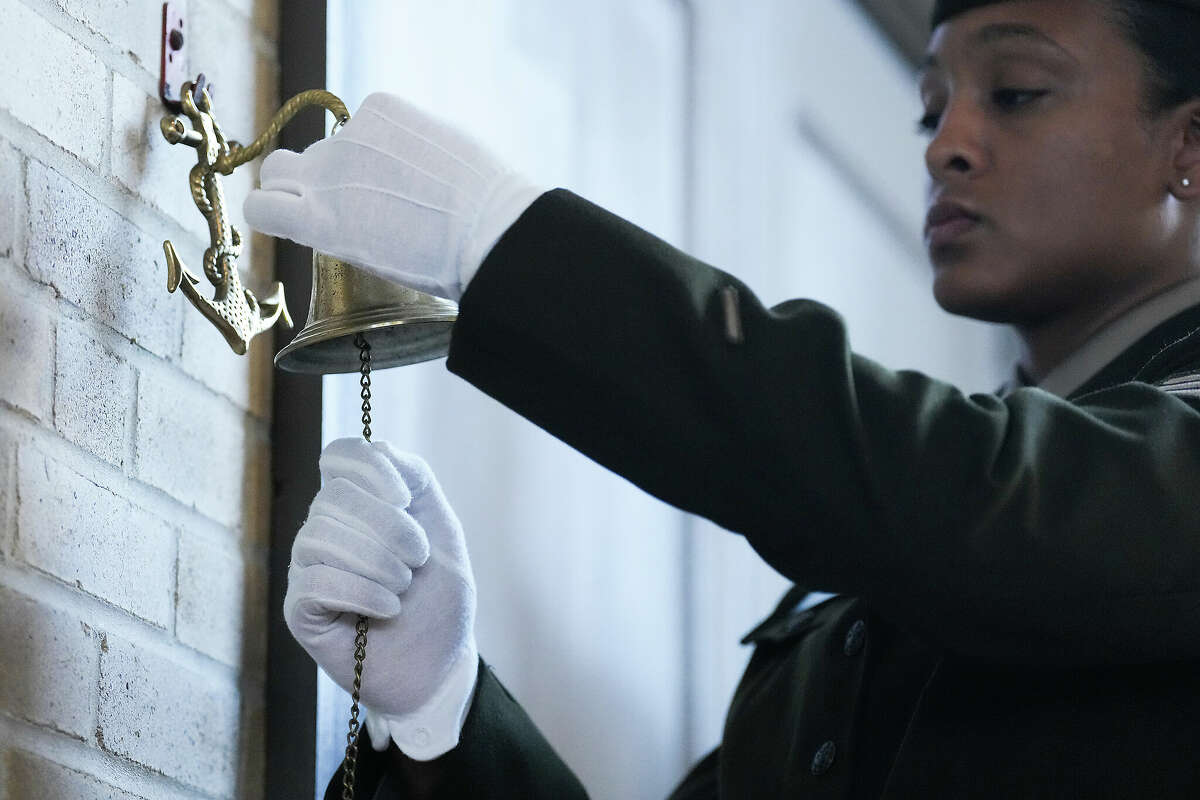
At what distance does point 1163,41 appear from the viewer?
162cm

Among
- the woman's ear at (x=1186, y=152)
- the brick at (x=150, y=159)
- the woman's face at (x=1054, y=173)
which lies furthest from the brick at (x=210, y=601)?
the woman's ear at (x=1186, y=152)

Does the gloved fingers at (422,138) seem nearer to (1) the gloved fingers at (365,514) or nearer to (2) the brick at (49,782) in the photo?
(1) the gloved fingers at (365,514)

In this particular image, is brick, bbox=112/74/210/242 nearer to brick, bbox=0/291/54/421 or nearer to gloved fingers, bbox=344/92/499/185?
brick, bbox=0/291/54/421

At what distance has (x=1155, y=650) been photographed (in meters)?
1.24

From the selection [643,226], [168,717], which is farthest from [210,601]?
[643,226]

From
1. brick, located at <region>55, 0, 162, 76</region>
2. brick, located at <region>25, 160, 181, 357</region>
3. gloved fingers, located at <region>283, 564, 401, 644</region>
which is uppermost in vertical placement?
brick, located at <region>55, 0, 162, 76</region>

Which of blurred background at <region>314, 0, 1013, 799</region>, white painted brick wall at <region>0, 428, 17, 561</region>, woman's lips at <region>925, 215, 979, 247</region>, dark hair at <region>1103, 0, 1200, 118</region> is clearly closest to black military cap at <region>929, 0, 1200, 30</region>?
dark hair at <region>1103, 0, 1200, 118</region>

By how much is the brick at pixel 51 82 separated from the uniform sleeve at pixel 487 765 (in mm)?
522

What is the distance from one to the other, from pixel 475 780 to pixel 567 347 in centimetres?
53

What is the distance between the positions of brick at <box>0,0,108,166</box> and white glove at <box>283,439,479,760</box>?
30 cm

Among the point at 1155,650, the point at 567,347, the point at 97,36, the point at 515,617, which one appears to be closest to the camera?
the point at 567,347

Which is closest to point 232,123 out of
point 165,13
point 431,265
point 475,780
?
point 165,13

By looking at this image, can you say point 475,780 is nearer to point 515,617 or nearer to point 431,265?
point 515,617

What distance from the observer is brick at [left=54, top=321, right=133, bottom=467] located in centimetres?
130
